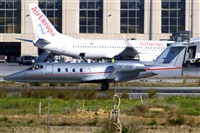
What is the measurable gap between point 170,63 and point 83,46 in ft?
112

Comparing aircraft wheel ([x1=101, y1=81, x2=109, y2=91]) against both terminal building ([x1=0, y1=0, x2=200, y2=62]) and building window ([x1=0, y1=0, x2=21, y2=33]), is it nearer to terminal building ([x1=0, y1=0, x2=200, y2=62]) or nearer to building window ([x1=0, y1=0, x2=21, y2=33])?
terminal building ([x1=0, y1=0, x2=200, y2=62])

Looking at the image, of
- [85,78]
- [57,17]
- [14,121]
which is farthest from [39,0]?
[14,121]

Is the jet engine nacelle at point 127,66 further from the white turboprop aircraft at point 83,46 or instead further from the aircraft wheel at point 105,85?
the white turboprop aircraft at point 83,46

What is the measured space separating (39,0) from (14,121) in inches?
2870

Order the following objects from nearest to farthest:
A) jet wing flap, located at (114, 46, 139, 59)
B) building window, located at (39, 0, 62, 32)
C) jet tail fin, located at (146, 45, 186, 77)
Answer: jet tail fin, located at (146, 45, 186, 77), jet wing flap, located at (114, 46, 139, 59), building window, located at (39, 0, 62, 32)

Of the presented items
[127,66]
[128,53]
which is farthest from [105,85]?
[128,53]

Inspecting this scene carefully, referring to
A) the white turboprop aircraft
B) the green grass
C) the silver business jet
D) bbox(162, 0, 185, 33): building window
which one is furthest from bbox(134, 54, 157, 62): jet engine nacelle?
the green grass

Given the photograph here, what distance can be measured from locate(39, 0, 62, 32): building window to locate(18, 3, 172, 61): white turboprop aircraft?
1660cm

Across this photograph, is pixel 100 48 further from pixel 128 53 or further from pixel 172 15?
pixel 172 15

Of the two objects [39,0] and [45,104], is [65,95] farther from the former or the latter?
[39,0]

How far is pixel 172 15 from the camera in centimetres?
9862

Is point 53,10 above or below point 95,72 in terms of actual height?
above

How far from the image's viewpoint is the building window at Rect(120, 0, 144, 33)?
98.6 meters

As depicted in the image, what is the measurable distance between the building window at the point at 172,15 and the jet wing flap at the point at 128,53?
47.4 ft
